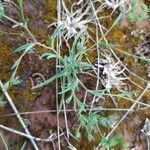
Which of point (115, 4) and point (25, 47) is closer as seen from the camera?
point (25, 47)

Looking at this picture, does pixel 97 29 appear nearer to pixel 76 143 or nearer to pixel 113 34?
pixel 113 34

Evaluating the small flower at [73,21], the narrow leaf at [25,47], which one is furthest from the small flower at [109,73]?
the narrow leaf at [25,47]

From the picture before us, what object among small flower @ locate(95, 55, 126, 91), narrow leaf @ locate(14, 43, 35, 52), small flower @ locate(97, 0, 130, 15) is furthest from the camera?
small flower @ locate(97, 0, 130, 15)

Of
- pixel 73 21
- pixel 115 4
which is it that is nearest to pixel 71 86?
pixel 73 21

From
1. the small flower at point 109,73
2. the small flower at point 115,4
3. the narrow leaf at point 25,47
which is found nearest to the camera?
the narrow leaf at point 25,47

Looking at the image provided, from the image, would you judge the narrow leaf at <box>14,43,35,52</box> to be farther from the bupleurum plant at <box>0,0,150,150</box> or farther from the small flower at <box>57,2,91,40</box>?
the small flower at <box>57,2,91,40</box>

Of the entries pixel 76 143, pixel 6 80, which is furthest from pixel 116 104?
pixel 6 80

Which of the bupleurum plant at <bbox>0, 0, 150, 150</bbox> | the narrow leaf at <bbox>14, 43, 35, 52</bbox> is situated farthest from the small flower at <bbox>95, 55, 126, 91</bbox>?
the narrow leaf at <bbox>14, 43, 35, 52</bbox>

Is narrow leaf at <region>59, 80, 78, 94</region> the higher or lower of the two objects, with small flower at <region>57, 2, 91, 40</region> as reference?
lower

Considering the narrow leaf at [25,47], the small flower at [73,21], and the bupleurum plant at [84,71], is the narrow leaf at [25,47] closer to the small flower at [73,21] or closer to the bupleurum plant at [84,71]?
the bupleurum plant at [84,71]

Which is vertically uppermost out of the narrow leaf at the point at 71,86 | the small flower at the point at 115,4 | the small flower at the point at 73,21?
the small flower at the point at 115,4

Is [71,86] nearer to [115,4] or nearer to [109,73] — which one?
[109,73]
